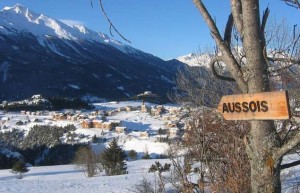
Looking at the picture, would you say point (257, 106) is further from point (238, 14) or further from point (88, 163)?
point (88, 163)

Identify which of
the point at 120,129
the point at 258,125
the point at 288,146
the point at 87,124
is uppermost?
the point at 87,124

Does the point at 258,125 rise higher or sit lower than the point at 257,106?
lower

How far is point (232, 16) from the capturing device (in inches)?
120

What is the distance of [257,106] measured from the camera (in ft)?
8.92

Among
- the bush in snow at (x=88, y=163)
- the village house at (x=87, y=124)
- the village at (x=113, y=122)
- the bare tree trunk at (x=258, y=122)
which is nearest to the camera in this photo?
the bare tree trunk at (x=258, y=122)

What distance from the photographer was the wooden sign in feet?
8.41

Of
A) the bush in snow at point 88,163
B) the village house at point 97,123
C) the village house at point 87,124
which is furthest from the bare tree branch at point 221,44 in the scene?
the village house at point 87,124

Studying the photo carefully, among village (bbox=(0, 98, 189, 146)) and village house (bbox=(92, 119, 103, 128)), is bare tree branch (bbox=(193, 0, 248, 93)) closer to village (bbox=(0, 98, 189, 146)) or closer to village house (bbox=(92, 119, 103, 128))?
village (bbox=(0, 98, 189, 146))

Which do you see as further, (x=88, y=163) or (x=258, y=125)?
(x=88, y=163)

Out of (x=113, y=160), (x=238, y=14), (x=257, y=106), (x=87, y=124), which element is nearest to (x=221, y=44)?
(x=238, y=14)

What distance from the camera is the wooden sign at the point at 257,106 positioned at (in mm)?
2564

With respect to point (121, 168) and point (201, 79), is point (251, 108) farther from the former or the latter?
point (121, 168)

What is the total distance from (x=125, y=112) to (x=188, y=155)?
329 feet

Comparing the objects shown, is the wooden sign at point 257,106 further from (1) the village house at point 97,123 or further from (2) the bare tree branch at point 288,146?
(1) the village house at point 97,123
